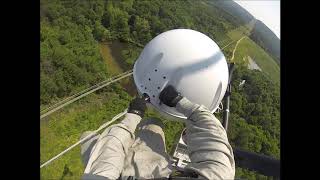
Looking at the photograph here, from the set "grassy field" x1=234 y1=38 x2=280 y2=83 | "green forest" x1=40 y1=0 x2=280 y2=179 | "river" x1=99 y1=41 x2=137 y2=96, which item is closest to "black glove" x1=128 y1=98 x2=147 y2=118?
"green forest" x1=40 y1=0 x2=280 y2=179

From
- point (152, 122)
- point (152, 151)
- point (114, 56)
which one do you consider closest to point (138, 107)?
point (152, 122)

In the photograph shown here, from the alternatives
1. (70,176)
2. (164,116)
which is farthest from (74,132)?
(164,116)

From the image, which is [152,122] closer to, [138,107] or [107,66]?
[138,107]

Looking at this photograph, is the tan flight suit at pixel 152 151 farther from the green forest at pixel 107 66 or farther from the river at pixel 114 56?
the river at pixel 114 56

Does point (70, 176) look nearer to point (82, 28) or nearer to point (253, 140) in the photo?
point (253, 140)

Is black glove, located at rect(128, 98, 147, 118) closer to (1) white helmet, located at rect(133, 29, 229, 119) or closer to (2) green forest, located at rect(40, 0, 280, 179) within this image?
(1) white helmet, located at rect(133, 29, 229, 119)
